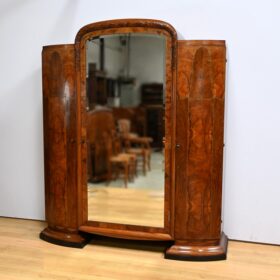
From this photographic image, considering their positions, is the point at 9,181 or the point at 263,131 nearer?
the point at 263,131

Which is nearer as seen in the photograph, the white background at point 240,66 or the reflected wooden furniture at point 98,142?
the white background at point 240,66

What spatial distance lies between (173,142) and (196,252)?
3.01 feet

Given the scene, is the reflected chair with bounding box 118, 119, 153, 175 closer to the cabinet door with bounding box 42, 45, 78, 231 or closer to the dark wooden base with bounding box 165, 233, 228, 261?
the cabinet door with bounding box 42, 45, 78, 231

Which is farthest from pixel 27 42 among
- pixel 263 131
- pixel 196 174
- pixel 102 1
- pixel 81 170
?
pixel 263 131

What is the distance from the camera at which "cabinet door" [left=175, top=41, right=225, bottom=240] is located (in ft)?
9.43

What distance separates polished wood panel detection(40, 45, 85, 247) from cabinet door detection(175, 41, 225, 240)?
3.04ft

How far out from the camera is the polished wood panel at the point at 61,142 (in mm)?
3170

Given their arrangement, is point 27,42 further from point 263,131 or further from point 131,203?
point 263,131

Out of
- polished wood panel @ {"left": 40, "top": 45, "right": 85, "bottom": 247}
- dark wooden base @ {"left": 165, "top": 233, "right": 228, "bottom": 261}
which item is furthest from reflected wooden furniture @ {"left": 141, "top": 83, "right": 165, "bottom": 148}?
dark wooden base @ {"left": 165, "top": 233, "right": 228, "bottom": 261}

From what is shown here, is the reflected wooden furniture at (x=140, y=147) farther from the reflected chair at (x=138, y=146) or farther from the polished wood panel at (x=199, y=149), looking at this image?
the polished wood panel at (x=199, y=149)

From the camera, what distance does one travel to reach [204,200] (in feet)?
9.80

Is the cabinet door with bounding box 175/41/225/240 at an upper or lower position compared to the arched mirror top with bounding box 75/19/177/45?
lower

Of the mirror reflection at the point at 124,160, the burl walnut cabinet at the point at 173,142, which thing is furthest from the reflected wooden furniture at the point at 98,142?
the burl walnut cabinet at the point at 173,142

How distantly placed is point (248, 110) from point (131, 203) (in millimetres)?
1445
